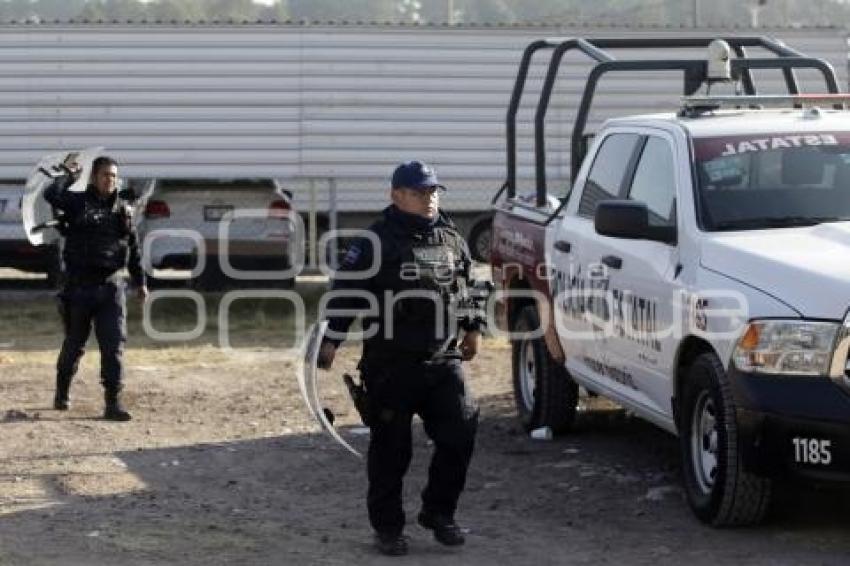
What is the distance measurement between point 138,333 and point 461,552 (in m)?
9.02

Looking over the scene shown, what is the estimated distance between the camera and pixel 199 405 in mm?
10773

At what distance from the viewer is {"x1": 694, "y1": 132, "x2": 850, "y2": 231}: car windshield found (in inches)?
284

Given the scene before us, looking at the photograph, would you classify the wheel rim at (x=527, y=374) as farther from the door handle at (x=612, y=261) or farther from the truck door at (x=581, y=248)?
the door handle at (x=612, y=261)

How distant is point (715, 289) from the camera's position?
669 centimetres

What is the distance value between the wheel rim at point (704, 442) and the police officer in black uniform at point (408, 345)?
3.47 ft

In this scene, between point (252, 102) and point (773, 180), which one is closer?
point (773, 180)

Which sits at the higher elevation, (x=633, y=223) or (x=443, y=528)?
(x=633, y=223)

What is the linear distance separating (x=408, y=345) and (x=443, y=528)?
0.82 m

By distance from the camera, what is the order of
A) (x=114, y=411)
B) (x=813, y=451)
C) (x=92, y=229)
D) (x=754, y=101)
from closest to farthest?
(x=813, y=451), (x=754, y=101), (x=92, y=229), (x=114, y=411)

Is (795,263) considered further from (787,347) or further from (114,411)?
(114,411)

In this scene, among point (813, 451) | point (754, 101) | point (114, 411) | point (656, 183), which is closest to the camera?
point (813, 451)

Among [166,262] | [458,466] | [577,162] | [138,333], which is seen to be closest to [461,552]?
[458,466]

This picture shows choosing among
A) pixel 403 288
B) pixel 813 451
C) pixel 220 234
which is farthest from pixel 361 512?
pixel 220 234

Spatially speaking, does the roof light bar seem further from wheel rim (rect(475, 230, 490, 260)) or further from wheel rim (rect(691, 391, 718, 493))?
wheel rim (rect(475, 230, 490, 260))
